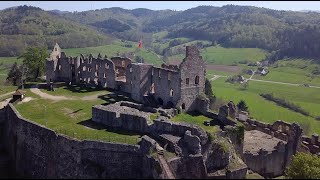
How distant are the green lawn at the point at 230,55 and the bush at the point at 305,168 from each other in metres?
130

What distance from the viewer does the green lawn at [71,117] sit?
41062 mm

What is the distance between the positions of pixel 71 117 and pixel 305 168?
Result: 1064 inches

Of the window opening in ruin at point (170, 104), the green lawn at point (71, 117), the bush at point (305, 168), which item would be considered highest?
the window opening in ruin at point (170, 104)

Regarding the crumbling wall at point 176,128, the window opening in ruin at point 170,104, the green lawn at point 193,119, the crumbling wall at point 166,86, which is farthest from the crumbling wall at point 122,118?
the crumbling wall at point 166,86

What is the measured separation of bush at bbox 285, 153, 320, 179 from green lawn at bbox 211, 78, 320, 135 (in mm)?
40322

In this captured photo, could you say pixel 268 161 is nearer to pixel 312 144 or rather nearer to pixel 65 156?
pixel 312 144

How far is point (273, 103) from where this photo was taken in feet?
333

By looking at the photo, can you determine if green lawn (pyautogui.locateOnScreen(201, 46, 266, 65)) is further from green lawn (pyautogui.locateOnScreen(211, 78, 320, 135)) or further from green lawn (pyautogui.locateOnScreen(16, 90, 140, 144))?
green lawn (pyautogui.locateOnScreen(16, 90, 140, 144))

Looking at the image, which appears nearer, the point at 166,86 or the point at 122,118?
the point at 122,118

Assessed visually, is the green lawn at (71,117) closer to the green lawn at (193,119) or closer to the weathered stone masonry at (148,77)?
the weathered stone masonry at (148,77)

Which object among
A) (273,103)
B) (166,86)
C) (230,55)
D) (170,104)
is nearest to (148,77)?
(166,86)

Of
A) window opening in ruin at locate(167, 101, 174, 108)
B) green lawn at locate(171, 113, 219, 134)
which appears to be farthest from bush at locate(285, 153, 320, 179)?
window opening in ruin at locate(167, 101, 174, 108)

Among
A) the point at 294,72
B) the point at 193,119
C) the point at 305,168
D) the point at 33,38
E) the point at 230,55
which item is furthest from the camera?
the point at 230,55

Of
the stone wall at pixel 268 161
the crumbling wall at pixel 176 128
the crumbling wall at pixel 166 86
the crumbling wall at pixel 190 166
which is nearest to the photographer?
the crumbling wall at pixel 190 166
